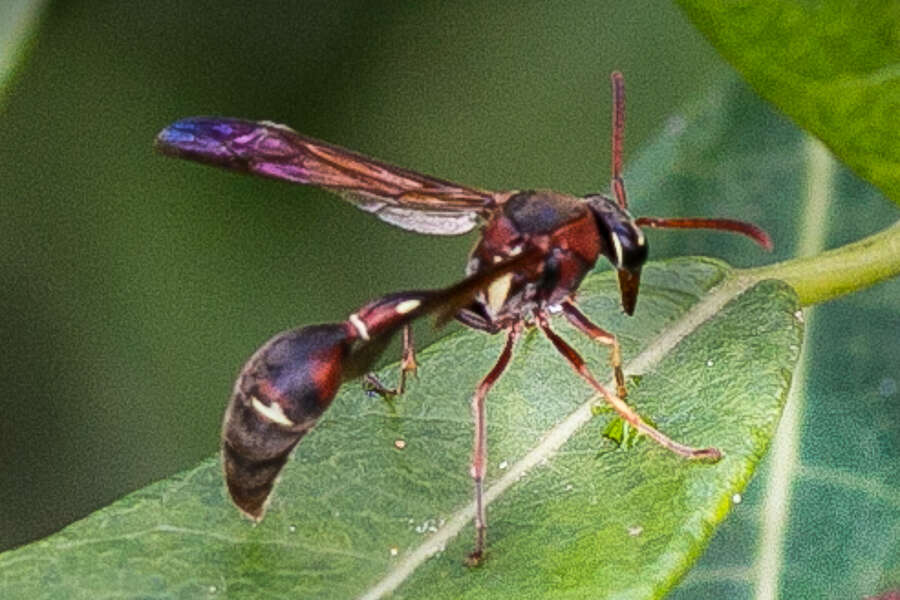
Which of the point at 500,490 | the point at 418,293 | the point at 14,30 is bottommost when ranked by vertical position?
the point at 500,490

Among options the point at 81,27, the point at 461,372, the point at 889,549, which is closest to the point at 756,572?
the point at 889,549

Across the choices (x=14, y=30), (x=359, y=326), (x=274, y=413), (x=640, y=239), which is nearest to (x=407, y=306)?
(x=359, y=326)

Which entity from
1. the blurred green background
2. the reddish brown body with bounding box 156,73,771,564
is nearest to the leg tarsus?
the reddish brown body with bounding box 156,73,771,564

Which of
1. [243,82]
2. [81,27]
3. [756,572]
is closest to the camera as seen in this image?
[756,572]

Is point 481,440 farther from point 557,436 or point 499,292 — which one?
point 499,292

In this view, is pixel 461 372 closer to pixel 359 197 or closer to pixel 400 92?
pixel 359 197

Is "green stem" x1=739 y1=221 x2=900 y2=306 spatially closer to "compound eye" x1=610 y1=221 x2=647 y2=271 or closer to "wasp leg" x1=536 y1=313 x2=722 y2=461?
"compound eye" x1=610 y1=221 x2=647 y2=271

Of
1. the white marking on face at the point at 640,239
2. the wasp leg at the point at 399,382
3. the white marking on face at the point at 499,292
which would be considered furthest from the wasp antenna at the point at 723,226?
the wasp leg at the point at 399,382
